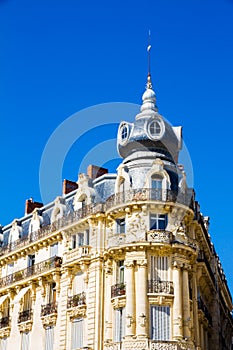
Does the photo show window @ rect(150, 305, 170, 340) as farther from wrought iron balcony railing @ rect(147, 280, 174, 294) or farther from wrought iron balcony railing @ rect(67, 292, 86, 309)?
wrought iron balcony railing @ rect(67, 292, 86, 309)

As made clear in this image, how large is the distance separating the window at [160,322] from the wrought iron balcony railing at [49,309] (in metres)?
8.66

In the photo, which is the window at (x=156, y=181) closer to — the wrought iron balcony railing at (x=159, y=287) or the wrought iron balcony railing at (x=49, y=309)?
the wrought iron balcony railing at (x=159, y=287)

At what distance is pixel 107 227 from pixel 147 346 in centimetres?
896

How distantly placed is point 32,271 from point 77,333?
25.9ft

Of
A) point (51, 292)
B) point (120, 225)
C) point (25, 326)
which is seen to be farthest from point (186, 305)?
point (25, 326)

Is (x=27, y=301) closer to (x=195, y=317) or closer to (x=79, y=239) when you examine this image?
(x=79, y=239)

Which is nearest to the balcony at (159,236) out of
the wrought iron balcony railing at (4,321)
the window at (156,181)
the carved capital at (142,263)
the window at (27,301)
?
the carved capital at (142,263)

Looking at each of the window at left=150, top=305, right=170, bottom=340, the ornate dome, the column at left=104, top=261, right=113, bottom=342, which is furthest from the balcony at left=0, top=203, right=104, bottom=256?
the window at left=150, top=305, right=170, bottom=340

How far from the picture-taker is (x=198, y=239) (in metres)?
45.5

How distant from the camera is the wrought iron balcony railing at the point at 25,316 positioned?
145ft

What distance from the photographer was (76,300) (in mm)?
40375

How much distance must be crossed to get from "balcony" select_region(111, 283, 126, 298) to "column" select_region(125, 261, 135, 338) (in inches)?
25.7

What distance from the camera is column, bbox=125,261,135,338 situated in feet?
118

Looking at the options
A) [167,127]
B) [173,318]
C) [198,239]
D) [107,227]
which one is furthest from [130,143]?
[173,318]
